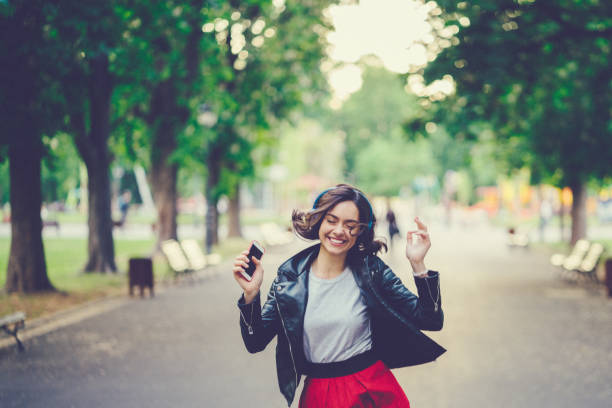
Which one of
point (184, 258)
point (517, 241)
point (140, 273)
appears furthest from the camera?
point (517, 241)

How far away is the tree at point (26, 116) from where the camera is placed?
10.7m

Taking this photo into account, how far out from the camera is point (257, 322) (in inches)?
123

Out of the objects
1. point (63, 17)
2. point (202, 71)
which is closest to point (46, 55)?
point (63, 17)

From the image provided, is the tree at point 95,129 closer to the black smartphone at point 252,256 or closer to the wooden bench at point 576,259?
the black smartphone at point 252,256

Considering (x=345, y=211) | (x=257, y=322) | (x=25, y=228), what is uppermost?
(x=345, y=211)

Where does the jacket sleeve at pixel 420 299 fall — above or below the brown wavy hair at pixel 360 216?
below

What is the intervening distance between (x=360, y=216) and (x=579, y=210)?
2469 cm

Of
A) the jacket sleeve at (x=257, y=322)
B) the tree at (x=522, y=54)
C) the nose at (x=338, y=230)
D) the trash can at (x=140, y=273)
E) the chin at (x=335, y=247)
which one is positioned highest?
the tree at (x=522, y=54)

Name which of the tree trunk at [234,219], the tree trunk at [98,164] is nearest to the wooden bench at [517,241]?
the tree trunk at [234,219]

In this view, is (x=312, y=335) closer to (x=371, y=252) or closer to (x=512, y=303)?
(x=371, y=252)

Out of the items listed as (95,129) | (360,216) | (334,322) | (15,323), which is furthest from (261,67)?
(334,322)

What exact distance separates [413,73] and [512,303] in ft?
14.7

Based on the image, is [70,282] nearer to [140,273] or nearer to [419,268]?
[140,273]

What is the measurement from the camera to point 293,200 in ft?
241
